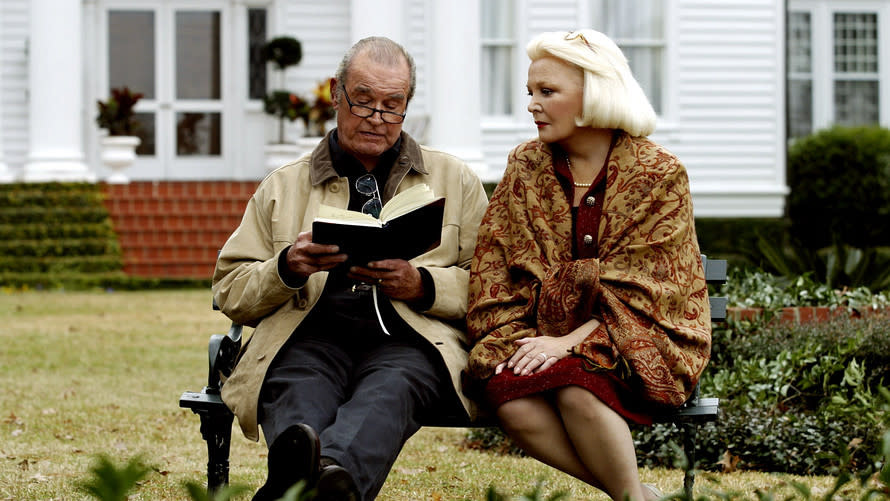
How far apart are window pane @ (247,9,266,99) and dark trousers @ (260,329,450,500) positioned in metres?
13.8

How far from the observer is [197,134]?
57.3 ft

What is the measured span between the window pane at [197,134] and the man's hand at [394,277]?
13.9m

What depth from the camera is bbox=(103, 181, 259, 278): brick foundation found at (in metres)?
14.2

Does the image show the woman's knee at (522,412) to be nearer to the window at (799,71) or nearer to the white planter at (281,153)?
the white planter at (281,153)

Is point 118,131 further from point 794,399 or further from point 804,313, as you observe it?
point 794,399

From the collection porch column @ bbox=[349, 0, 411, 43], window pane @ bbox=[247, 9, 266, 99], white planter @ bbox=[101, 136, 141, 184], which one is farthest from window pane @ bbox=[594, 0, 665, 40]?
white planter @ bbox=[101, 136, 141, 184]

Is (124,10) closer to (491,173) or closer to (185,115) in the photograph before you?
(185,115)

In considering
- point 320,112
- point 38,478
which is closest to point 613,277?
point 38,478

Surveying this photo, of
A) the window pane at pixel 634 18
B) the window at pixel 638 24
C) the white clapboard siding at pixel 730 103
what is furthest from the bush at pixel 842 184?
the window pane at pixel 634 18

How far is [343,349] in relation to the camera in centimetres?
408

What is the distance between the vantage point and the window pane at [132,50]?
56.6ft

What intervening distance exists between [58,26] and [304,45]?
3285 millimetres

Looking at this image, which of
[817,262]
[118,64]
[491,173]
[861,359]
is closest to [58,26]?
[118,64]

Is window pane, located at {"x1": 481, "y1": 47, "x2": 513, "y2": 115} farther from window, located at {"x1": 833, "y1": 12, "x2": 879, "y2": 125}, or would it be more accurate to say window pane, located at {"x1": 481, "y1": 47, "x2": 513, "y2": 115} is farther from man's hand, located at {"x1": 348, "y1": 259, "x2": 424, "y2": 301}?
man's hand, located at {"x1": 348, "y1": 259, "x2": 424, "y2": 301}
